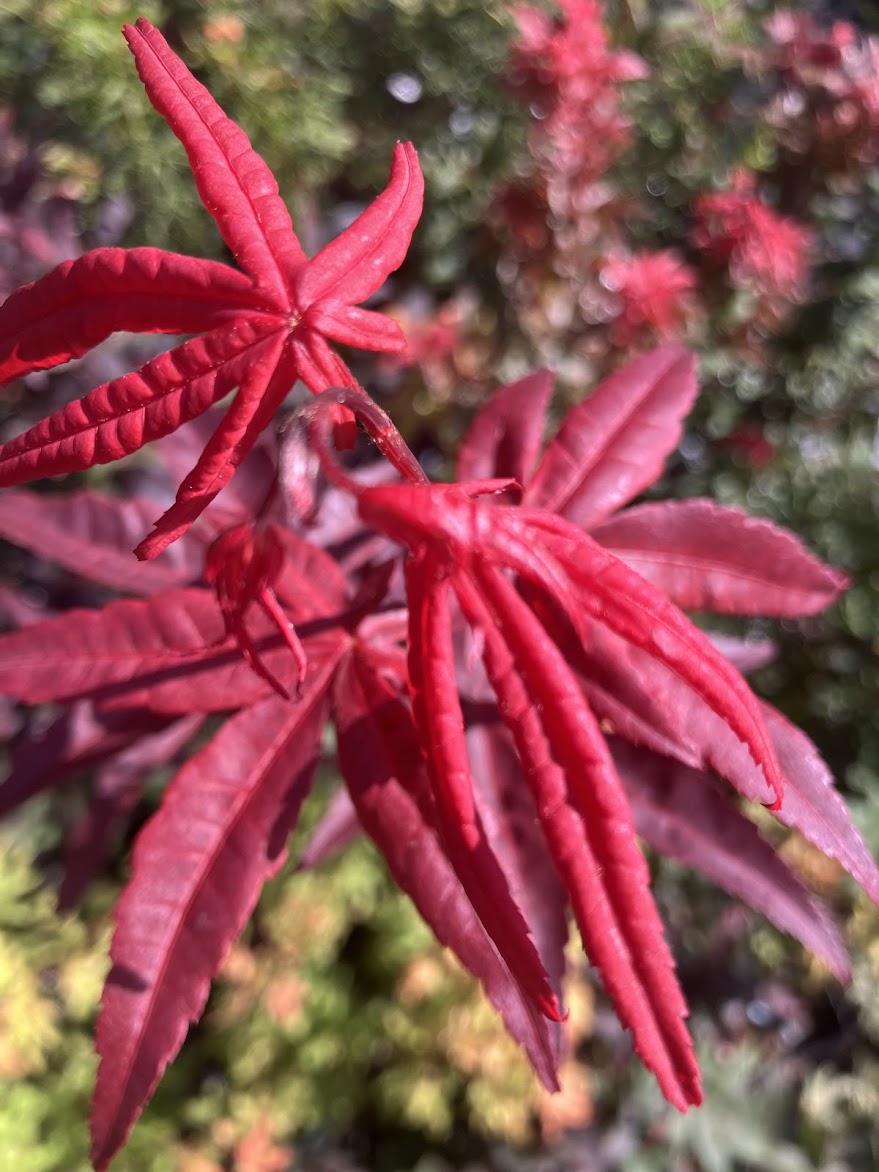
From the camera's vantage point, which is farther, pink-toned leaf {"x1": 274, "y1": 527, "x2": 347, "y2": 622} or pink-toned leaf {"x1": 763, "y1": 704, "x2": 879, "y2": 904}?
pink-toned leaf {"x1": 274, "y1": 527, "x2": 347, "y2": 622}

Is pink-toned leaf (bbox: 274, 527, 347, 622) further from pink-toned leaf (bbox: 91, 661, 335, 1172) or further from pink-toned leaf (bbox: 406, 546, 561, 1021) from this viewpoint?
pink-toned leaf (bbox: 406, 546, 561, 1021)

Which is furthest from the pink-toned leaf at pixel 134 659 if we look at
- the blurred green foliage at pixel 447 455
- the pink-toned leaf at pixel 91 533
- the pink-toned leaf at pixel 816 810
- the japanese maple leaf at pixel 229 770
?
the blurred green foliage at pixel 447 455

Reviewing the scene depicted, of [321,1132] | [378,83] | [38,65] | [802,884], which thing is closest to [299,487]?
[802,884]

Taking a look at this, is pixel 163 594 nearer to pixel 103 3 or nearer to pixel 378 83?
pixel 103 3

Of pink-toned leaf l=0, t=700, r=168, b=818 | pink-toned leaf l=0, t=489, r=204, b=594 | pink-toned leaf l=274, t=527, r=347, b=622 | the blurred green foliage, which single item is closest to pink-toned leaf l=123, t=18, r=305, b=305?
pink-toned leaf l=274, t=527, r=347, b=622

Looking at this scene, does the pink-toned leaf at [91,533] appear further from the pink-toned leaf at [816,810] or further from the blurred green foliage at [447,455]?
the blurred green foliage at [447,455]

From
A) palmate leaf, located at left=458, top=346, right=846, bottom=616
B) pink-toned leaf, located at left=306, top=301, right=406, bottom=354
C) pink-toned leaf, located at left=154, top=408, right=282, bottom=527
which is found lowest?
pink-toned leaf, located at left=154, top=408, right=282, bottom=527
